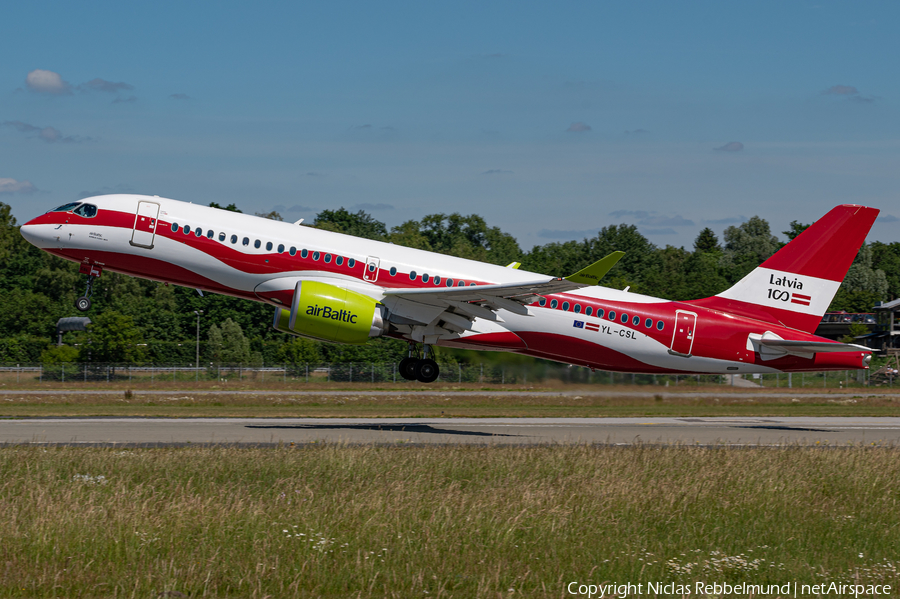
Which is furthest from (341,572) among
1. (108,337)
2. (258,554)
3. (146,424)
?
(108,337)

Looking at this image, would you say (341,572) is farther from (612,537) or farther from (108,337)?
(108,337)

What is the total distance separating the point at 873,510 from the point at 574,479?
539 centimetres

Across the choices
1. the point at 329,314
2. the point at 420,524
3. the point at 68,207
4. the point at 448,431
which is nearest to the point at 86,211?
the point at 68,207

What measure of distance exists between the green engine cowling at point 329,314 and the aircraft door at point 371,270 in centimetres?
99

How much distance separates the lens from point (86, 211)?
1097 inches

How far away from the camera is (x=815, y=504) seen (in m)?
16.0

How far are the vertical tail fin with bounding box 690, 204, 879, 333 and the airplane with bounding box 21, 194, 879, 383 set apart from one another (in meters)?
0.04

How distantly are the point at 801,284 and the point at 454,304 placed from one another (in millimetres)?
13490

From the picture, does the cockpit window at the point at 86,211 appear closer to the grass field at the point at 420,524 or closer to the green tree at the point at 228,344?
the grass field at the point at 420,524

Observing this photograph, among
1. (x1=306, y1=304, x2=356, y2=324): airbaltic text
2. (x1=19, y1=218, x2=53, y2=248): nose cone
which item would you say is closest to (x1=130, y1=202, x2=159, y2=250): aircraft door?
(x1=19, y1=218, x2=53, y2=248): nose cone

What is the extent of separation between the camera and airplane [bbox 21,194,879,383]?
90.2ft

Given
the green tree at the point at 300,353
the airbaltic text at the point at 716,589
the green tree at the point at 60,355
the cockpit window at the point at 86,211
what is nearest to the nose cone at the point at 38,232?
the cockpit window at the point at 86,211

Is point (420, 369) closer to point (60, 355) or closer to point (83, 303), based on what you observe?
point (83, 303)

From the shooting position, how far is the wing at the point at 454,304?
26.5 m
